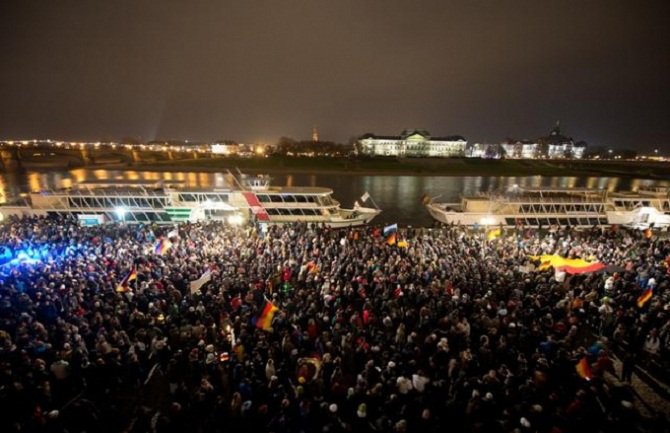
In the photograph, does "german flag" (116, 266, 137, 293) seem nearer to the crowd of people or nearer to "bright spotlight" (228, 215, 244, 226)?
the crowd of people

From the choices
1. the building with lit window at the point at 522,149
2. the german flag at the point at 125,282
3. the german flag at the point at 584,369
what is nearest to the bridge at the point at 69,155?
the german flag at the point at 125,282

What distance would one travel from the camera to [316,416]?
6.45 m

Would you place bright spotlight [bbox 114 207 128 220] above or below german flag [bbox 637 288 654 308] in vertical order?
above

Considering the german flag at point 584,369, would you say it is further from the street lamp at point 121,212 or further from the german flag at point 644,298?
the street lamp at point 121,212

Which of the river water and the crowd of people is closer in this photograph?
the crowd of people

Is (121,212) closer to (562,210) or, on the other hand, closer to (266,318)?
(266,318)

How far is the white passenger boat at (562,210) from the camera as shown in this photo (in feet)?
89.9

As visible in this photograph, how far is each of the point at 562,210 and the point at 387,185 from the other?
3871 centimetres

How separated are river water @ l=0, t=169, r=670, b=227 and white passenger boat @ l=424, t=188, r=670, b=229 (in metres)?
7.48

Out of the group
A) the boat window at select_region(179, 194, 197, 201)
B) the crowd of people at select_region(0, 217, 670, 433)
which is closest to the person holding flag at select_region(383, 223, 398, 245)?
the crowd of people at select_region(0, 217, 670, 433)

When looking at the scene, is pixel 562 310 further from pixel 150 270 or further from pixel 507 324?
pixel 150 270

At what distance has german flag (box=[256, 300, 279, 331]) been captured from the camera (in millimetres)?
9617

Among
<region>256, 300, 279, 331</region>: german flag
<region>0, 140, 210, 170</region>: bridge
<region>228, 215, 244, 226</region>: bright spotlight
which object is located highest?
<region>0, 140, 210, 170</region>: bridge

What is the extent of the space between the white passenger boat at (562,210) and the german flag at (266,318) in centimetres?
2061
